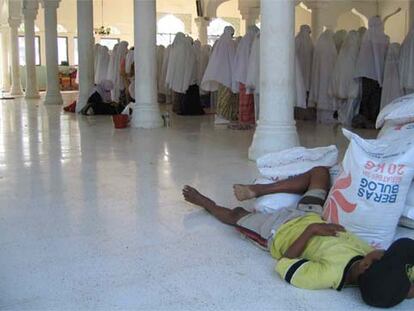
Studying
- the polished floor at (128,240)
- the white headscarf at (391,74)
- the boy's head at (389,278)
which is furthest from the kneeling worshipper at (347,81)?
the boy's head at (389,278)

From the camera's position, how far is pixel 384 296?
6.82 ft

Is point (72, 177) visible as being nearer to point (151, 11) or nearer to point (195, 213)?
point (195, 213)

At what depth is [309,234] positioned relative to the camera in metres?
2.50

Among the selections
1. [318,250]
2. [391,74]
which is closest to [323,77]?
[391,74]

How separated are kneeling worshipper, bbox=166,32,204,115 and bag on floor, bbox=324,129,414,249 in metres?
8.19

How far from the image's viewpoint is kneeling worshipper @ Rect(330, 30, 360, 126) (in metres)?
8.83

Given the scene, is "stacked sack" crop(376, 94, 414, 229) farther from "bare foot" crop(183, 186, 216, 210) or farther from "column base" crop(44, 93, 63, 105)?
"column base" crop(44, 93, 63, 105)

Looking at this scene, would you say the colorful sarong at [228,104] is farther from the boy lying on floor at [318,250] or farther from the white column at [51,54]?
the white column at [51,54]

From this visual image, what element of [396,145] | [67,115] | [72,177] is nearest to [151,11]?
[67,115]

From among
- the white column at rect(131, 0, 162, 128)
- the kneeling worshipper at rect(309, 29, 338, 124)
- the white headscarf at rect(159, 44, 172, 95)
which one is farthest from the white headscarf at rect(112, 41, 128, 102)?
the kneeling worshipper at rect(309, 29, 338, 124)

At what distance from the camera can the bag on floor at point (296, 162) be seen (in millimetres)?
3418

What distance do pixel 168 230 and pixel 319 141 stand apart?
4.14 m

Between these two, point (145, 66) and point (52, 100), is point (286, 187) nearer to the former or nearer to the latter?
point (145, 66)

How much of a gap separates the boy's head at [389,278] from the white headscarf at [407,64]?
632 centimetres
